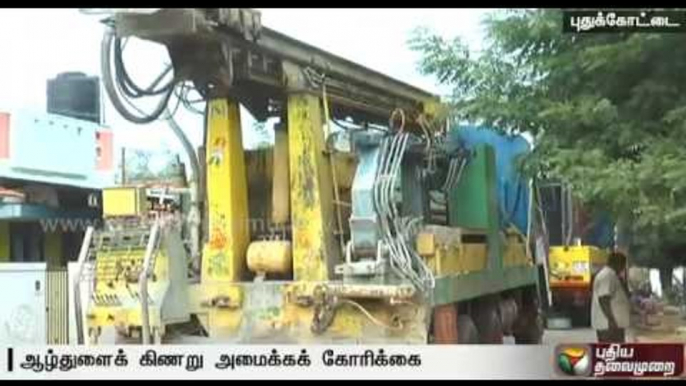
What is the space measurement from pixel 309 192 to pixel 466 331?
1.04 meters

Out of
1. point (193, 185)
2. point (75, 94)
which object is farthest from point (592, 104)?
A: point (75, 94)

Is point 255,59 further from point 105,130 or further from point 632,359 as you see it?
point 632,359

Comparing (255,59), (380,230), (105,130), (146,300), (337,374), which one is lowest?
(337,374)

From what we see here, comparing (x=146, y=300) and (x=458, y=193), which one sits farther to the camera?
(x=458, y=193)

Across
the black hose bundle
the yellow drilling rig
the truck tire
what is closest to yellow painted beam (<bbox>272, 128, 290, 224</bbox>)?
the yellow drilling rig

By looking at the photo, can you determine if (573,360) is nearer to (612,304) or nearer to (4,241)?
(612,304)

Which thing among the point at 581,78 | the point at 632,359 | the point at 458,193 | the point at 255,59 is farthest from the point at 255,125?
the point at 632,359

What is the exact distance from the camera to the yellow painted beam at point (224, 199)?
5.24 meters

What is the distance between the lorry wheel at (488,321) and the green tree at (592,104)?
716 millimetres

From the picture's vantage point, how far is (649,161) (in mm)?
5176

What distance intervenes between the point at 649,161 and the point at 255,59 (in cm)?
199

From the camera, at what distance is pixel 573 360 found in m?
5.13

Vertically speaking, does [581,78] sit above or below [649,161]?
above

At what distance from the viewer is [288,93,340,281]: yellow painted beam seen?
520 cm
